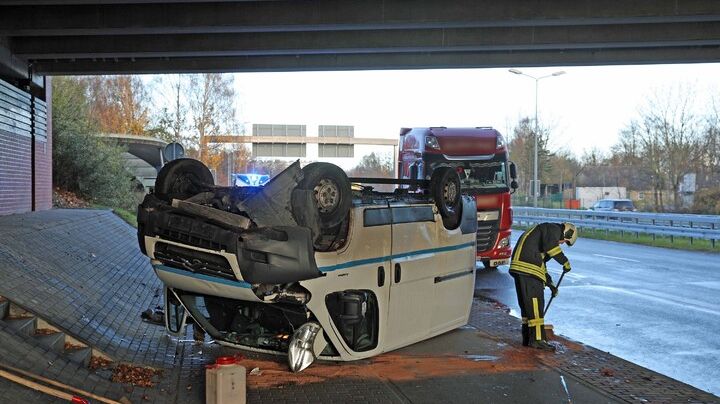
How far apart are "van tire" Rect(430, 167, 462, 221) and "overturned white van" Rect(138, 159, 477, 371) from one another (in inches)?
1.1

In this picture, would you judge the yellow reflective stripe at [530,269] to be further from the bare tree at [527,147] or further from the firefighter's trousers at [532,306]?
the bare tree at [527,147]

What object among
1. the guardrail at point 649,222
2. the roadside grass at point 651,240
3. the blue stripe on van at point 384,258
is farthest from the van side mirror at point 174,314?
the guardrail at point 649,222

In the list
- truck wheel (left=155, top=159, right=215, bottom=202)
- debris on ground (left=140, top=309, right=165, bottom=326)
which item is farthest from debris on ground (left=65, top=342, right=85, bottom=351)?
debris on ground (left=140, top=309, right=165, bottom=326)

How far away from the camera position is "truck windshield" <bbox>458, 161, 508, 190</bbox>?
15.4 m

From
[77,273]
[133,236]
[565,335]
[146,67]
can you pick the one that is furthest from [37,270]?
[146,67]

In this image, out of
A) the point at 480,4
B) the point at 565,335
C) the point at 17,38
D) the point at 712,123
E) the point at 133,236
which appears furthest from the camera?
the point at 712,123

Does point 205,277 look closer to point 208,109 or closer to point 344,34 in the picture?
point 344,34

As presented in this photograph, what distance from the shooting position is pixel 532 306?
7.46 m

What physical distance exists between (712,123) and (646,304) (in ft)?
85.1

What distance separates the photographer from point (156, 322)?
26.2 feet

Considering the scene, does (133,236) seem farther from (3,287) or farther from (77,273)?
(3,287)

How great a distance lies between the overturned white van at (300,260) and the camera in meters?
5.41

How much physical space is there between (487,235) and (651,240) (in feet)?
39.0

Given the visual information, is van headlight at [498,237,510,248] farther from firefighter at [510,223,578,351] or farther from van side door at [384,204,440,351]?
van side door at [384,204,440,351]
